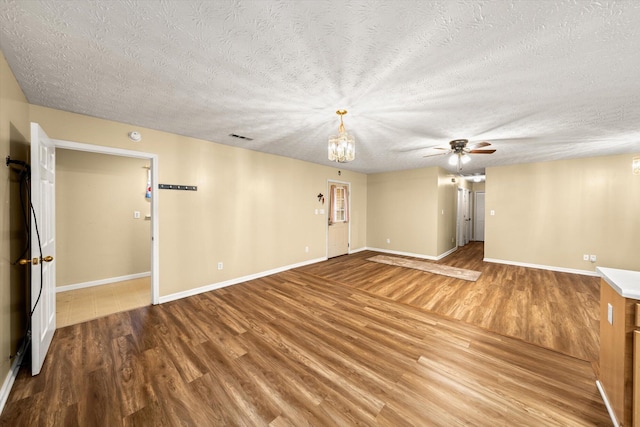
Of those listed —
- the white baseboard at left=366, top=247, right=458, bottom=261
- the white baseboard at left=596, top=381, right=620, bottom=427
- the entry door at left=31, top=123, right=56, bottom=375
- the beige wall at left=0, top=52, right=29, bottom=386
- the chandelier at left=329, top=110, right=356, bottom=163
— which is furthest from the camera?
the white baseboard at left=366, top=247, right=458, bottom=261

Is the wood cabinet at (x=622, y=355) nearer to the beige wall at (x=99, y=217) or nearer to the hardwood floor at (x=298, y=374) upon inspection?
the hardwood floor at (x=298, y=374)

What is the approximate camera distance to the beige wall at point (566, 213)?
4.38 m

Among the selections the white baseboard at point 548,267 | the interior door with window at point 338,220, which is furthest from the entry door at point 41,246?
the white baseboard at point 548,267

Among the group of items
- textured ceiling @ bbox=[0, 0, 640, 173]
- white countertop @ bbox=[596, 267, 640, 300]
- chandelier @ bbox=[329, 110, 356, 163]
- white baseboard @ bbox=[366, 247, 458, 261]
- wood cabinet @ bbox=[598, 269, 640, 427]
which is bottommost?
white baseboard @ bbox=[366, 247, 458, 261]

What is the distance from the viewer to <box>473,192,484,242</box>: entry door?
8.76 metres

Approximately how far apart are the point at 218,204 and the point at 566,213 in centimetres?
707

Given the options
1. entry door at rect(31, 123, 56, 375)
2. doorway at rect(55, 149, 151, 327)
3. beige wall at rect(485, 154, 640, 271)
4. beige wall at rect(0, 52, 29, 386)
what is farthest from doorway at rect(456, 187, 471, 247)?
beige wall at rect(0, 52, 29, 386)

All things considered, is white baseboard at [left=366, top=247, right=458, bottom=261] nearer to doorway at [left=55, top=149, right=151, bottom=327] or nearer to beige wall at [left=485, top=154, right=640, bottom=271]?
beige wall at [left=485, top=154, right=640, bottom=271]

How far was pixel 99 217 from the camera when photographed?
394 cm

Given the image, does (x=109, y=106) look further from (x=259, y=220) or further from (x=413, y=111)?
(x=413, y=111)

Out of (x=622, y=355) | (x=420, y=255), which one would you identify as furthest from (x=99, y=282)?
(x=420, y=255)

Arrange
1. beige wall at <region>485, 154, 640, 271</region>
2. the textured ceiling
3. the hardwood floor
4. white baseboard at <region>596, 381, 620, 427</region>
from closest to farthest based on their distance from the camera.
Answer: the textured ceiling
white baseboard at <region>596, 381, 620, 427</region>
the hardwood floor
beige wall at <region>485, 154, 640, 271</region>

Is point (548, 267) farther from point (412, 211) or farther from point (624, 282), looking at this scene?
point (624, 282)

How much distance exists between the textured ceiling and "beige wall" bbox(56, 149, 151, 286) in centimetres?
172
